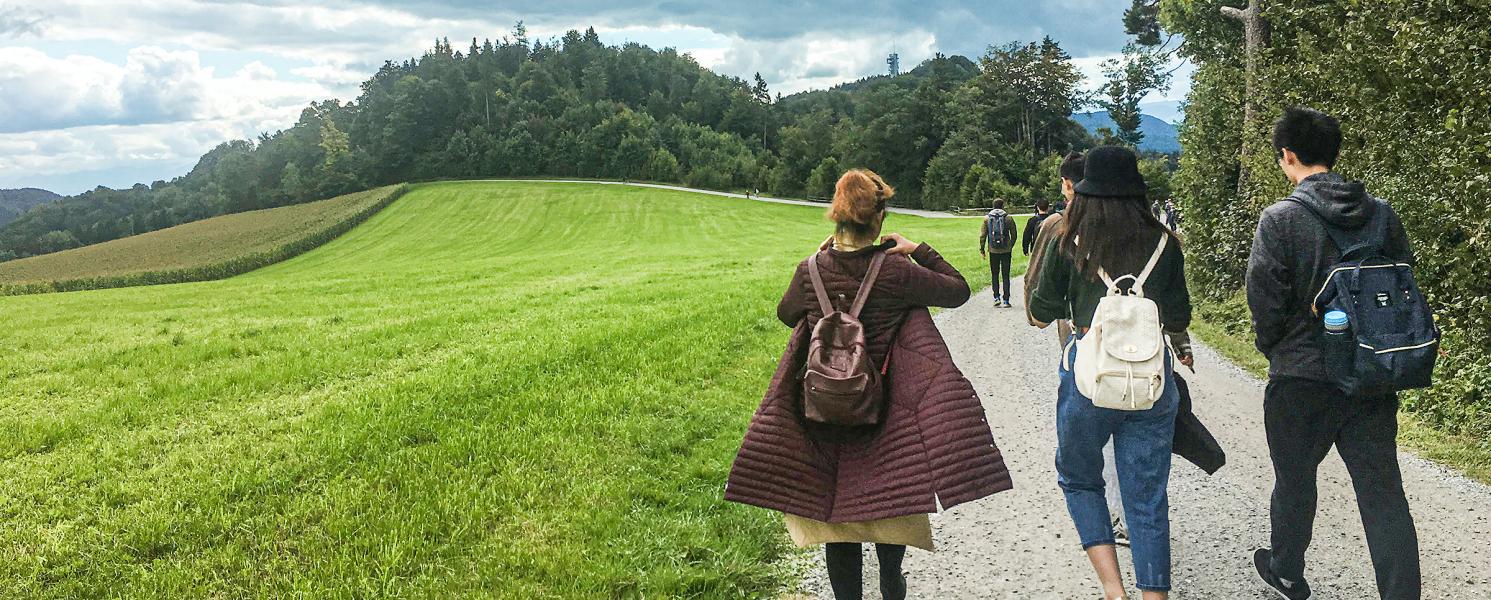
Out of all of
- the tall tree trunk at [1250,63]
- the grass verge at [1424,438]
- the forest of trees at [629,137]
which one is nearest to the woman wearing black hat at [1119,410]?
the grass verge at [1424,438]

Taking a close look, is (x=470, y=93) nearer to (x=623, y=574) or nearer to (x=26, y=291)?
(x=26, y=291)

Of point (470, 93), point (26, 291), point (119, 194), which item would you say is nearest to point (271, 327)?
point (26, 291)

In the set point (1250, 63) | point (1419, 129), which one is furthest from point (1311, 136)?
point (1250, 63)

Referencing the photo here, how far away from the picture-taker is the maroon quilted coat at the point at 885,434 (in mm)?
3650

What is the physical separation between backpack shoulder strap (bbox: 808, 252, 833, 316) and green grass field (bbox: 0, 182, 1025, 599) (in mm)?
1748

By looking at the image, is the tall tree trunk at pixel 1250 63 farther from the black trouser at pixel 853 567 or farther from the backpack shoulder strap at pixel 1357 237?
the black trouser at pixel 853 567

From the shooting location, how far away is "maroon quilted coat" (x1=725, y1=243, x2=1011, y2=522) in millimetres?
3650

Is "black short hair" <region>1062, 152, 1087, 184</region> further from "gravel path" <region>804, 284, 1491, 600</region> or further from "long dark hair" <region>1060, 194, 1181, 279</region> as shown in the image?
"gravel path" <region>804, 284, 1491, 600</region>

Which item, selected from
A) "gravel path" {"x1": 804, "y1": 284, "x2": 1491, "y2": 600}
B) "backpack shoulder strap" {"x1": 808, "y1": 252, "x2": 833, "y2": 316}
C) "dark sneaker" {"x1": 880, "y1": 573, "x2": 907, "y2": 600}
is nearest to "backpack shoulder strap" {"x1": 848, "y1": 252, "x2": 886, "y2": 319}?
"backpack shoulder strap" {"x1": 808, "y1": 252, "x2": 833, "y2": 316}

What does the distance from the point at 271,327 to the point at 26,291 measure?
28.5 m

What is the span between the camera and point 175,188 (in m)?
113

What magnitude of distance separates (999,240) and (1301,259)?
11.6 m

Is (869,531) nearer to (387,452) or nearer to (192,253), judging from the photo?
(387,452)

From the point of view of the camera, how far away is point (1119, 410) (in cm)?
380
